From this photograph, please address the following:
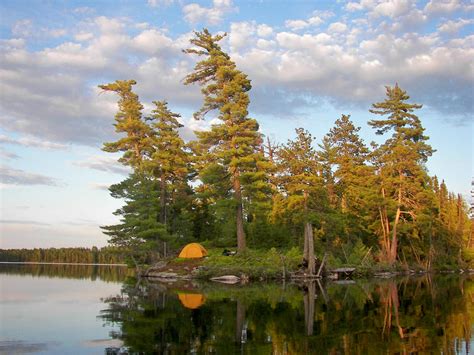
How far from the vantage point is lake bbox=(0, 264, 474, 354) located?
1086cm

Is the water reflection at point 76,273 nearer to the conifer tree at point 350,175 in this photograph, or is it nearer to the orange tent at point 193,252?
the orange tent at point 193,252

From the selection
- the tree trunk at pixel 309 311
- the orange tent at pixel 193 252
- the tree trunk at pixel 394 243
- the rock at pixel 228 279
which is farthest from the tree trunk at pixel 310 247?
the tree trunk at pixel 394 243

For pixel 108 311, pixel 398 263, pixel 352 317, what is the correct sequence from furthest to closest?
pixel 398 263 < pixel 108 311 < pixel 352 317

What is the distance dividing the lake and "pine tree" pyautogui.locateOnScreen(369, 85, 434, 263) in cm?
2628

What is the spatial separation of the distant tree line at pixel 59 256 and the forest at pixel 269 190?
7771 centimetres

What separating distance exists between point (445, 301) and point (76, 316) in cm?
1616

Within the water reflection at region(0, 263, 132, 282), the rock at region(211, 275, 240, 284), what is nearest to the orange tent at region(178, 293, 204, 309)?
the rock at region(211, 275, 240, 284)

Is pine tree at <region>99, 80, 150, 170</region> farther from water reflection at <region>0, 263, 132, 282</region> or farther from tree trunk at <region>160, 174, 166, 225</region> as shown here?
water reflection at <region>0, 263, 132, 282</region>

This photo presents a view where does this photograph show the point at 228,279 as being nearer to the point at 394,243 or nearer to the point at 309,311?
the point at 309,311

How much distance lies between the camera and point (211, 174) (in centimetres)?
3866

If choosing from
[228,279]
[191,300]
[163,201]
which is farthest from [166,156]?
[191,300]

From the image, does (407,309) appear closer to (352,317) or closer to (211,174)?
(352,317)

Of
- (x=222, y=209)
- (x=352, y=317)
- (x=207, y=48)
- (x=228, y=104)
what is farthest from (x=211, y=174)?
(x=352, y=317)

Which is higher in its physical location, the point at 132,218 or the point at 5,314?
the point at 132,218
